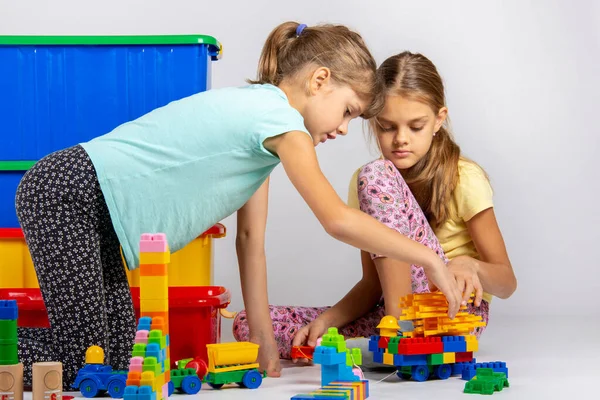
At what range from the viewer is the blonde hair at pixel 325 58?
4.90 feet

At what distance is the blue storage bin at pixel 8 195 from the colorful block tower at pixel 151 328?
0.89 metres

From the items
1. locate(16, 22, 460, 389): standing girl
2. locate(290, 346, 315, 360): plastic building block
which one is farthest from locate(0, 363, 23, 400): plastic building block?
locate(290, 346, 315, 360): plastic building block

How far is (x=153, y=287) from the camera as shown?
0.96 m

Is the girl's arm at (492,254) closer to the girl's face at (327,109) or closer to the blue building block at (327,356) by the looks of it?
the girl's face at (327,109)

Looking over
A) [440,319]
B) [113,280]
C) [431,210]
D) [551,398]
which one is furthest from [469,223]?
[113,280]

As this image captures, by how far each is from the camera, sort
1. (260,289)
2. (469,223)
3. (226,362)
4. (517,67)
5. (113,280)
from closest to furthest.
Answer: (226,362)
(113,280)
(260,289)
(469,223)
(517,67)

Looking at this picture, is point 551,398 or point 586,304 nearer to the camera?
point 551,398

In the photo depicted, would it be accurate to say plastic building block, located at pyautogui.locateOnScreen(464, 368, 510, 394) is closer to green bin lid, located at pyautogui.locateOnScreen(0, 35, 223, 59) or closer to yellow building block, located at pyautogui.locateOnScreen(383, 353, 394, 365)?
yellow building block, located at pyautogui.locateOnScreen(383, 353, 394, 365)

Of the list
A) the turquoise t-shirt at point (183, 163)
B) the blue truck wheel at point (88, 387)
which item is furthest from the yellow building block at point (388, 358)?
the blue truck wheel at point (88, 387)

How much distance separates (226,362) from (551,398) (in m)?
0.51

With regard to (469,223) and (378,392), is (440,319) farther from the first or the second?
(469,223)

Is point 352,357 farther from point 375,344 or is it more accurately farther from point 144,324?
point 144,324

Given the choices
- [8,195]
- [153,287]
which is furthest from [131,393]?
[8,195]

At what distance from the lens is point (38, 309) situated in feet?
5.14
